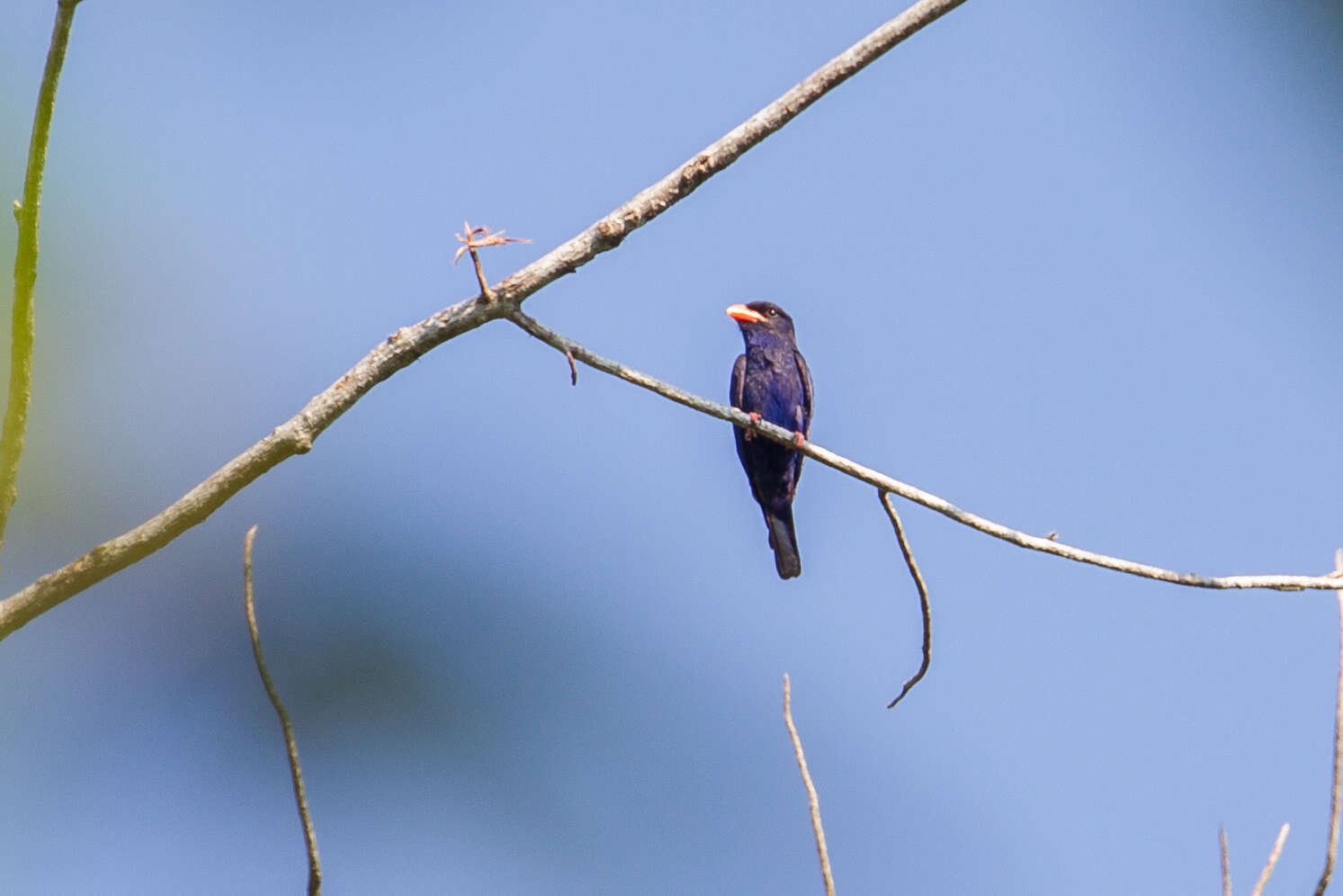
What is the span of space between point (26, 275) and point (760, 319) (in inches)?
245

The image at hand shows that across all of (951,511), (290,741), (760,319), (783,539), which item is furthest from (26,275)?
A: (760,319)

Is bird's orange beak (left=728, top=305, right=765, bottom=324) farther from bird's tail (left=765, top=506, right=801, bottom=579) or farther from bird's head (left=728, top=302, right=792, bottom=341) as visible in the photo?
bird's tail (left=765, top=506, right=801, bottom=579)

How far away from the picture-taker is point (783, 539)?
7883 mm

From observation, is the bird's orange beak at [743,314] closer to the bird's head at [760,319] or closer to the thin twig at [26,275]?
the bird's head at [760,319]

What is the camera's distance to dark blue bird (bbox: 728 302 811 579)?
770 centimetres

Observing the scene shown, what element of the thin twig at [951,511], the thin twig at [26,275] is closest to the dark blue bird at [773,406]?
the thin twig at [951,511]

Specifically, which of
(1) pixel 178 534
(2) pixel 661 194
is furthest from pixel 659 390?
(1) pixel 178 534

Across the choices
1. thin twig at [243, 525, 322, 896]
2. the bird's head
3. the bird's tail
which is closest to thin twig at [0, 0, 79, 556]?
thin twig at [243, 525, 322, 896]

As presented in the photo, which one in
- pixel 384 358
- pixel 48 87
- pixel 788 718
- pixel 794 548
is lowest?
pixel 788 718

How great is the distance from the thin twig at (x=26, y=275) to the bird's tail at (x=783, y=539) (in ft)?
18.4

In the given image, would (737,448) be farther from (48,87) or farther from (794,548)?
(48,87)

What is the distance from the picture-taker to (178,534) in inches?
123

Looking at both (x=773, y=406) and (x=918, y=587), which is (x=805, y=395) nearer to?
(x=773, y=406)

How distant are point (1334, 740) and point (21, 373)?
2.65m
